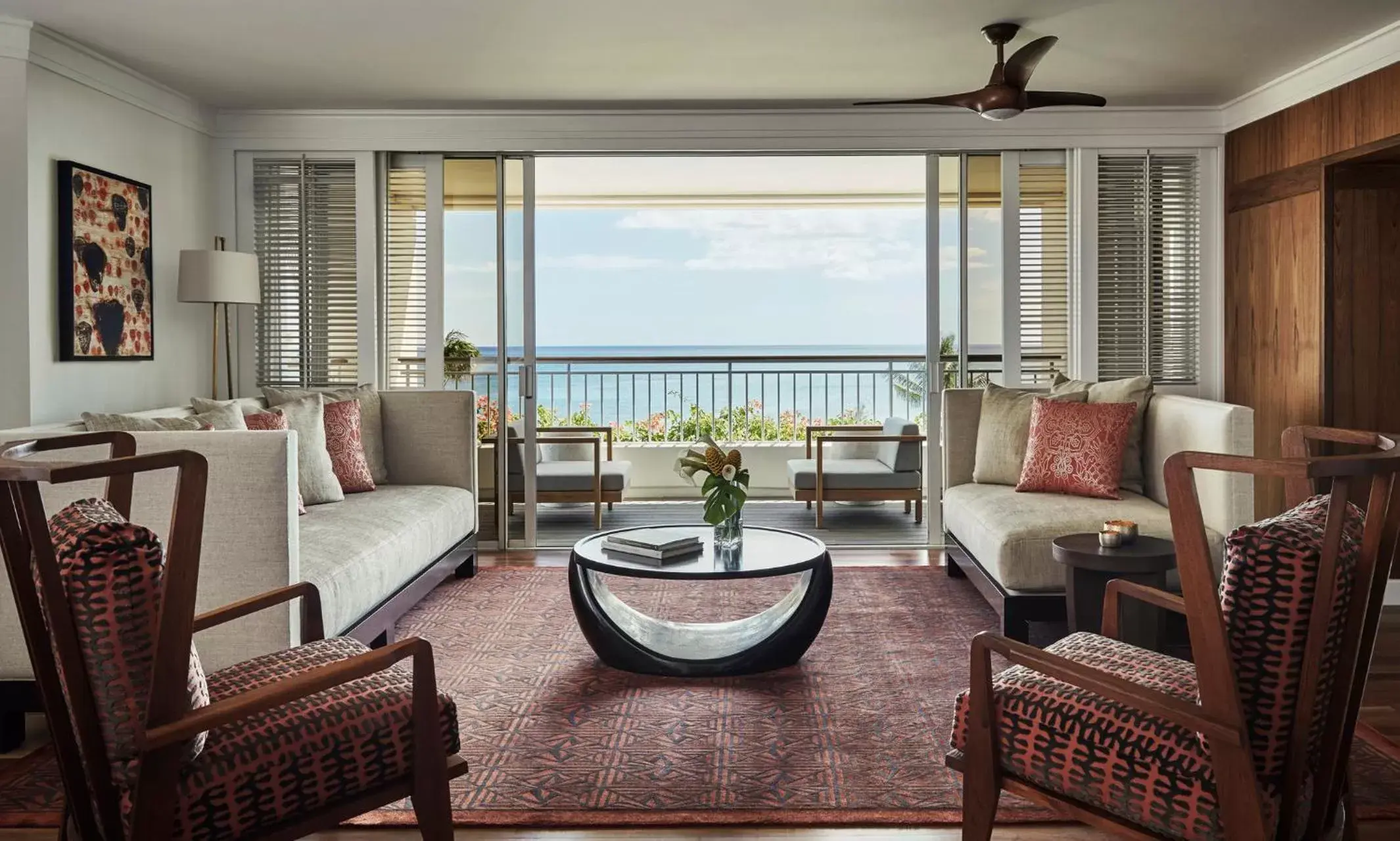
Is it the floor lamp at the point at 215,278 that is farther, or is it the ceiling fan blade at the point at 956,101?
the floor lamp at the point at 215,278

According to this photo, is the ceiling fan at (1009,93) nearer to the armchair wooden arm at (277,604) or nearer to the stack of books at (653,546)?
the stack of books at (653,546)

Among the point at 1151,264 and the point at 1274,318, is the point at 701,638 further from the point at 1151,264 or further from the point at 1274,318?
the point at 1151,264

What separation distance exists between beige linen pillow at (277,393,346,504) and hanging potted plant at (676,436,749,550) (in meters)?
1.69

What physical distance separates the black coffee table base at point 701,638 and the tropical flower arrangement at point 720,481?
1.17 feet

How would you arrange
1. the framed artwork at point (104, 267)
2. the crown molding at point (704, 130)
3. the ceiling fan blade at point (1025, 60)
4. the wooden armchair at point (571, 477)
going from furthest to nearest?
1. the wooden armchair at point (571, 477)
2. the crown molding at point (704, 130)
3. the framed artwork at point (104, 267)
4. the ceiling fan blade at point (1025, 60)

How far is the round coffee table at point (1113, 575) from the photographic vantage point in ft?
10.7

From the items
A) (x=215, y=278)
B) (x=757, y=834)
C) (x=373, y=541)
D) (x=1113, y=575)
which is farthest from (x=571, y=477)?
(x=757, y=834)

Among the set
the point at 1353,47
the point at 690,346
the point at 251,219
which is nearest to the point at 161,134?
the point at 251,219

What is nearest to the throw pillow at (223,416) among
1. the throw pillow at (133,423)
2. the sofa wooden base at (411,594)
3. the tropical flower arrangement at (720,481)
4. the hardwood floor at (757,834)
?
the throw pillow at (133,423)

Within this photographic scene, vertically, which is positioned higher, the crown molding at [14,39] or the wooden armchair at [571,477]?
the crown molding at [14,39]

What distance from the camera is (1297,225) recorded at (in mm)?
5023

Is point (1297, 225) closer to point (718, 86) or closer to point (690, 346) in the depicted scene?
point (718, 86)

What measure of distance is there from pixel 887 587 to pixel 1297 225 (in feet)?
8.64

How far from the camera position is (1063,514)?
402 cm
